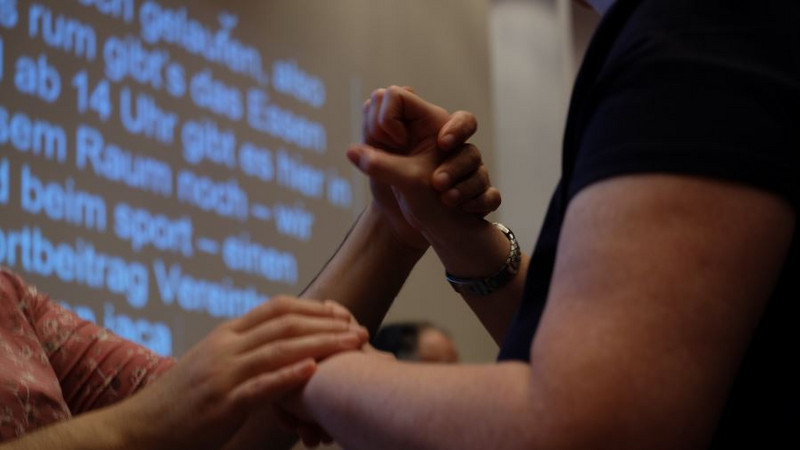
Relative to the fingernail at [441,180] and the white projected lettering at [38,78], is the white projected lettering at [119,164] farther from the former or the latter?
the fingernail at [441,180]

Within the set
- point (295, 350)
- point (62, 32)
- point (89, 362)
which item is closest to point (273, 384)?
point (295, 350)

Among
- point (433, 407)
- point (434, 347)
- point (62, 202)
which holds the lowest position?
point (434, 347)

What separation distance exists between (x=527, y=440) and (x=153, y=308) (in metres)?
2.52

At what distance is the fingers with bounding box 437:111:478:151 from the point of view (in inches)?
49.1

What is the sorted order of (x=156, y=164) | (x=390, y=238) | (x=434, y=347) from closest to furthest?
(x=390, y=238), (x=156, y=164), (x=434, y=347)

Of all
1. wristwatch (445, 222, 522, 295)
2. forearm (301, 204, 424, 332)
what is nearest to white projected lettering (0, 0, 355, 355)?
forearm (301, 204, 424, 332)

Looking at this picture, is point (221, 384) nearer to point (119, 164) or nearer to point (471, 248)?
point (471, 248)

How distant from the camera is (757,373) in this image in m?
0.79

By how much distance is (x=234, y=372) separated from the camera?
1106 mm

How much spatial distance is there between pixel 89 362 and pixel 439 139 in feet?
2.10

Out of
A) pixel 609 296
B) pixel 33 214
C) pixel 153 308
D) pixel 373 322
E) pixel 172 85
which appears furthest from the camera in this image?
pixel 172 85

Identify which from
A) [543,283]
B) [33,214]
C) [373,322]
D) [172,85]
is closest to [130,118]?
[172,85]

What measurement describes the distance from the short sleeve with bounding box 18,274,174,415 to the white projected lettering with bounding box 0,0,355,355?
1.31 m

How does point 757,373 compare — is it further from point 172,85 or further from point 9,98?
point 172,85
